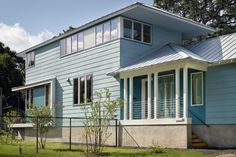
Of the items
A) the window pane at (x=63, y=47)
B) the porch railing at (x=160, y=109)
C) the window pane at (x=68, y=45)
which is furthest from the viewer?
the window pane at (x=63, y=47)

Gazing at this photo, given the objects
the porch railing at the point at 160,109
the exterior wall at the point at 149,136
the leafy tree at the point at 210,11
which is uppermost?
the leafy tree at the point at 210,11

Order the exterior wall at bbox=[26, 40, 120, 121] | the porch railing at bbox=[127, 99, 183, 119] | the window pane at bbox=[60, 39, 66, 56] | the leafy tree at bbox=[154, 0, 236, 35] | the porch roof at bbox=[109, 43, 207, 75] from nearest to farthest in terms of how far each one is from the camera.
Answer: the porch roof at bbox=[109, 43, 207, 75] < the porch railing at bbox=[127, 99, 183, 119] < the exterior wall at bbox=[26, 40, 120, 121] < the window pane at bbox=[60, 39, 66, 56] < the leafy tree at bbox=[154, 0, 236, 35]

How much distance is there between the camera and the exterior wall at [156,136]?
1697cm

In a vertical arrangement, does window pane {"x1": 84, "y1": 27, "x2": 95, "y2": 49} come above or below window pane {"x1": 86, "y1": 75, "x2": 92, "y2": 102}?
above

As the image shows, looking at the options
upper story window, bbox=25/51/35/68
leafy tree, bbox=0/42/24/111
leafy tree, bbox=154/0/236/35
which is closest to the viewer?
upper story window, bbox=25/51/35/68

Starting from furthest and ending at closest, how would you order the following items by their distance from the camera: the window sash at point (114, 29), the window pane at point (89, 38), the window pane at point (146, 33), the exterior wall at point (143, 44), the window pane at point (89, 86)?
the window pane at point (89, 38) → the window pane at point (89, 86) → the window pane at point (146, 33) → the window sash at point (114, 29) → the exterior wall at point (143, 44)

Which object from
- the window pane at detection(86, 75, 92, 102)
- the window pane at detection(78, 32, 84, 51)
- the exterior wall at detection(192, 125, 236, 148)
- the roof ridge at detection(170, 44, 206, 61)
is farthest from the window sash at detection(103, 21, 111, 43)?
the exterior wall at detection(192, 125, 236, 148)

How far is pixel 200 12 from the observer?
35.8 metres

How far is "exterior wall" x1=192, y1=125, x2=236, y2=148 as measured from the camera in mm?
17281

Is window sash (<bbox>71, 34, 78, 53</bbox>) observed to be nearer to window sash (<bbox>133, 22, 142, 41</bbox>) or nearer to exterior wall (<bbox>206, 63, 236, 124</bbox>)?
window sash (<bbox>133, 22, 142, 41</bbox>)

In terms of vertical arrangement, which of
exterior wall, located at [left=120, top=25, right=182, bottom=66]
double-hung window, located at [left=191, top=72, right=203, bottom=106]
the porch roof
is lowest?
double-hung window, located at [left=191, top=72, right=203, bottom=106]

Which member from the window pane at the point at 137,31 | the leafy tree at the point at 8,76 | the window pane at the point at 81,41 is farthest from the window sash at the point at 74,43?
the leafy tree at the point at 8,76

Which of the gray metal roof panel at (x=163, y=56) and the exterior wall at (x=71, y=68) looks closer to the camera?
the gray metal roof panel at (x=163, y=56)

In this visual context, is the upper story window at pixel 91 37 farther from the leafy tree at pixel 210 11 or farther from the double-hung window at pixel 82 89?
the leafy tree at pixel 210 11
